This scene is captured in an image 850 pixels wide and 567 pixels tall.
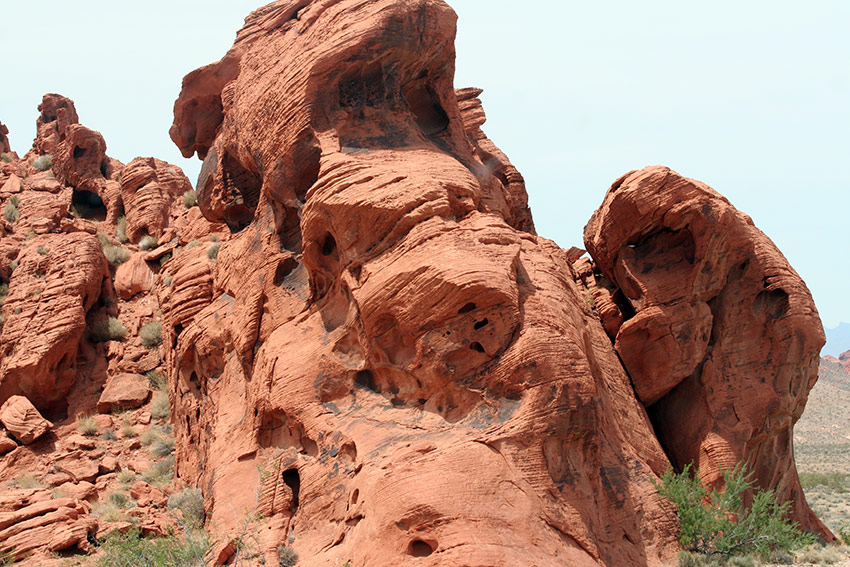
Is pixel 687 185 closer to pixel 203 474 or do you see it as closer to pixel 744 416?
pixel 744 416

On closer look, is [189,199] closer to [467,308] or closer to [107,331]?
[107,331]

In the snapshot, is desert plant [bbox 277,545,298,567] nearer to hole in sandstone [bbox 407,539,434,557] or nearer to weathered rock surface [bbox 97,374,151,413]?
hole in sandstone [bbox 407,539,434,557]

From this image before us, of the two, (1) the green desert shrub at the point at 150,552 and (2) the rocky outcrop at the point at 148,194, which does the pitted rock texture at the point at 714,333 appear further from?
(2) the rocky outcrop at the point at 148,194

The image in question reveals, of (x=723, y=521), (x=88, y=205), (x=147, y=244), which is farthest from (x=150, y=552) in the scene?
(x=88, y=205)

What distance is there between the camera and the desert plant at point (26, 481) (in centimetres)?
1477

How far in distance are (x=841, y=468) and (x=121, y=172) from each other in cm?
3262

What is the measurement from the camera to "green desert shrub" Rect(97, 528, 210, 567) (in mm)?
10789

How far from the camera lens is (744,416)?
13719 mm

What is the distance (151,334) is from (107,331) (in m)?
1.09

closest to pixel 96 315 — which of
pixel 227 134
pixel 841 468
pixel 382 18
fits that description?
pixel 227 134

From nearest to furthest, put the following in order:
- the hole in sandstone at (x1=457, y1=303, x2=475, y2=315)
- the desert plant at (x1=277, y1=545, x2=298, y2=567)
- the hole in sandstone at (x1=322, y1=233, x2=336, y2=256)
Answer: the desert plant at (x1=277, y1=545, x2=298, y2=567) < the hole in sandstone at (x1=457, y1=303, x2=475, y2=315) < the hole in sandstone at (x1=322, y1=233, x2=336, y2=256)

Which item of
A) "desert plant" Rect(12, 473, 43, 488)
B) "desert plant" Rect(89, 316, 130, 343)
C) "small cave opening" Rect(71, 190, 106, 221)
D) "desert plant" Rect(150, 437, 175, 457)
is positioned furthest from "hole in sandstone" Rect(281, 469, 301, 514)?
"small cave opening" Rect(71, 190, 106, 221)

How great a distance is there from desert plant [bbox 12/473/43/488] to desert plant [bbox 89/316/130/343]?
177 inches

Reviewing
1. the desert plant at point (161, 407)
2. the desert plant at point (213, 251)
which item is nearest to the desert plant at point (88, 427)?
the desert plant at point (161, 407)
